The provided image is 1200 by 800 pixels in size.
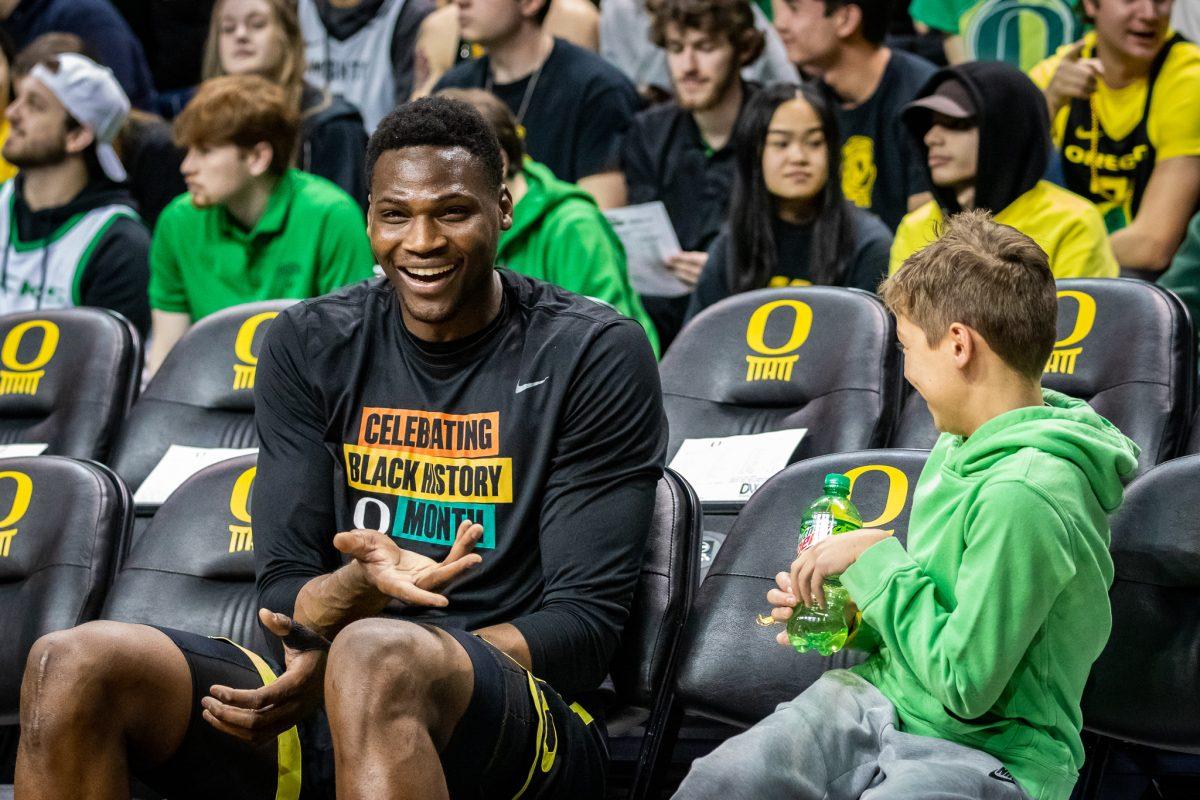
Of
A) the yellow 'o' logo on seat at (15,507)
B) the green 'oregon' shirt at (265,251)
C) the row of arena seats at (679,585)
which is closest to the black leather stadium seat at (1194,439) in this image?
the row of arena seats at (679,585)

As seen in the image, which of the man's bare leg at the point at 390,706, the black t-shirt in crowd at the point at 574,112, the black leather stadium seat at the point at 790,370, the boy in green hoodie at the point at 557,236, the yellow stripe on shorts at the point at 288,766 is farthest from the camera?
the black t-shirt in crowd at the point at 574,112

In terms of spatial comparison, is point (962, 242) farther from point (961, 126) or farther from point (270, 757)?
point (961, 126)

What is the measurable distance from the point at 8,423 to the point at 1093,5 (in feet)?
10.8

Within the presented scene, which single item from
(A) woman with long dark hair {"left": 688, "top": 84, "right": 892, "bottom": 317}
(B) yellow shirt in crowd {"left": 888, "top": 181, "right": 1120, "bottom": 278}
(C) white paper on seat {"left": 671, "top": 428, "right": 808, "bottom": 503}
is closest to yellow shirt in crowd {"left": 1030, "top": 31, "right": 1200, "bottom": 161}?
(B) yellow shirt in crowd {"left": 888, "top": 181, "right": 1120, "bottom": 278}

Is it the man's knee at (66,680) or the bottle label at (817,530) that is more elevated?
the bottle label at (817,530)

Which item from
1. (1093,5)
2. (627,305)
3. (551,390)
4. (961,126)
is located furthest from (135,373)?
(1093,5)

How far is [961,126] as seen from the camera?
4.32 metres

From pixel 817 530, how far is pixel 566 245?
2272 millimetres

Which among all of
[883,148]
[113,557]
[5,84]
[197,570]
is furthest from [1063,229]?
[5,84]

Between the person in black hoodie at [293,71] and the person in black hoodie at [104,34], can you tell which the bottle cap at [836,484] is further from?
the person in black hoodie at [104,34]

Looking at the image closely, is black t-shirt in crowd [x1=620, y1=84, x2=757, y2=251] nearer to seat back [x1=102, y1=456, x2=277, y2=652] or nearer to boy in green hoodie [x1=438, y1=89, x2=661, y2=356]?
boy in green hoodie [x1=438, y1=89, x2=661, y2=356]

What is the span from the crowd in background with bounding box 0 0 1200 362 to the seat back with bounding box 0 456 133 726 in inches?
68.5

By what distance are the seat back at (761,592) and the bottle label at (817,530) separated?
0.72ft

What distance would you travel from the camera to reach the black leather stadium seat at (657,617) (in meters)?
2.60
